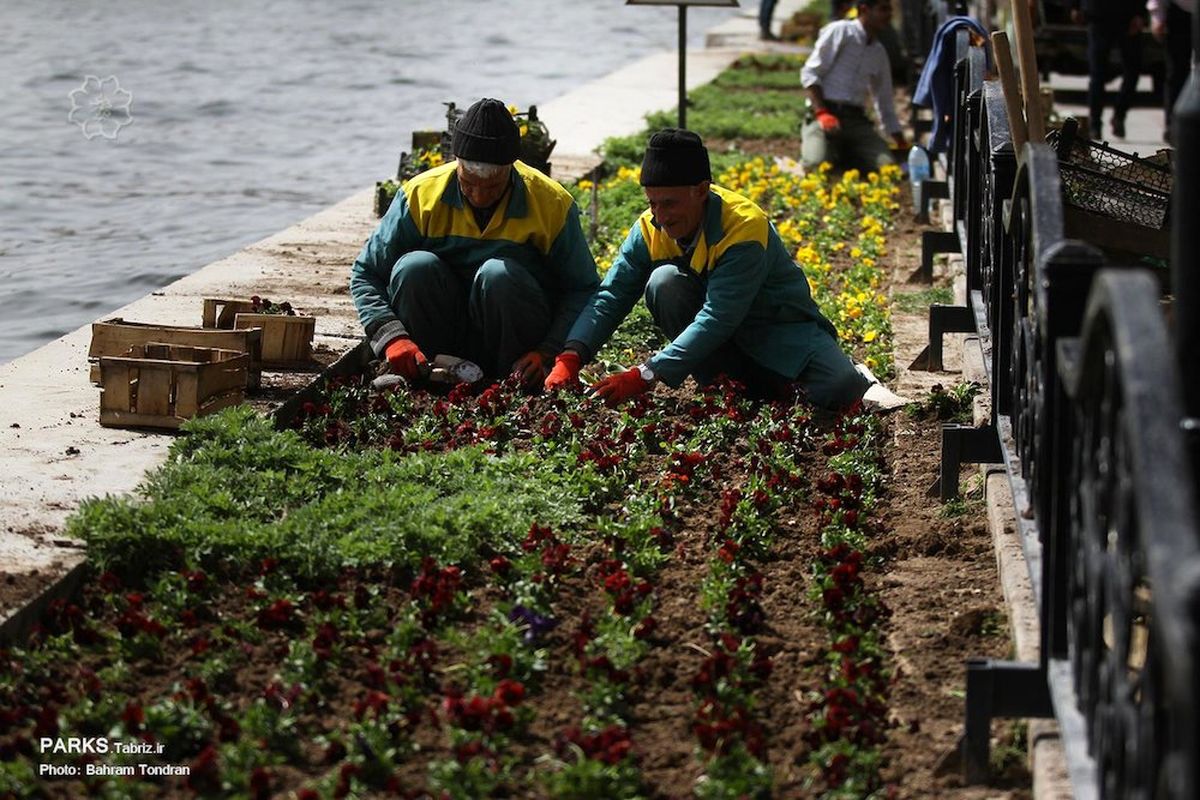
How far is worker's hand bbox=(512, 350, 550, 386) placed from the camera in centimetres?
676

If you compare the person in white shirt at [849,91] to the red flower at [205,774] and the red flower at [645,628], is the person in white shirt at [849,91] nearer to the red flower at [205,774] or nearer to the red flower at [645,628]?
the red flower at [645,628]

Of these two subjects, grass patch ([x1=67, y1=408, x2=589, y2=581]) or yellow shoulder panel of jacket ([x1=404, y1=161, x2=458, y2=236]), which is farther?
yellow shoulder panel of jacket ([x1=404, y1=161, x2=458, y2=236])

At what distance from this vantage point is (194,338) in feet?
21.5

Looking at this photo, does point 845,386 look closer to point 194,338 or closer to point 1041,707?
point 194,338

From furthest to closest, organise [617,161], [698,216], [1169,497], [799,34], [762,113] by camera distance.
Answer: [799,34], [762,113], [617,161], [698,216], [1169,497]

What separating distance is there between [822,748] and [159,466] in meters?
2.50

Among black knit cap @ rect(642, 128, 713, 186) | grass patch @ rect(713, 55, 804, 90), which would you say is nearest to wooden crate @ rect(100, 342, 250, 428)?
black knit cap @ rect(642, 128, 713, 186)

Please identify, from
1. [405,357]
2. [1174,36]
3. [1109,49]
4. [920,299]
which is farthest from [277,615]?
[1109,49]

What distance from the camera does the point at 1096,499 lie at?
3.27 metres

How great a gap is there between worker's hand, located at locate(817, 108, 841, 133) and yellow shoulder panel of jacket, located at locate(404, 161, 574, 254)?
5.54 meters

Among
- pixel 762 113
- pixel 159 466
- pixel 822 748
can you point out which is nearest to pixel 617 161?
pixel 762 113

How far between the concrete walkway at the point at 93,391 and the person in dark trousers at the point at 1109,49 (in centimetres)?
410

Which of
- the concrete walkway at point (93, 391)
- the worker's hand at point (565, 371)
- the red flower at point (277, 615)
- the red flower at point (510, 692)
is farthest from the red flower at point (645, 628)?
the worker's hand at point (565, 371)

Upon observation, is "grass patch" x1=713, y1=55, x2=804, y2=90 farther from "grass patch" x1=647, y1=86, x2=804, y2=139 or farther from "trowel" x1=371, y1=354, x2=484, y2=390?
"trowel" x1=371, y1=354, x2=484, y2=390
